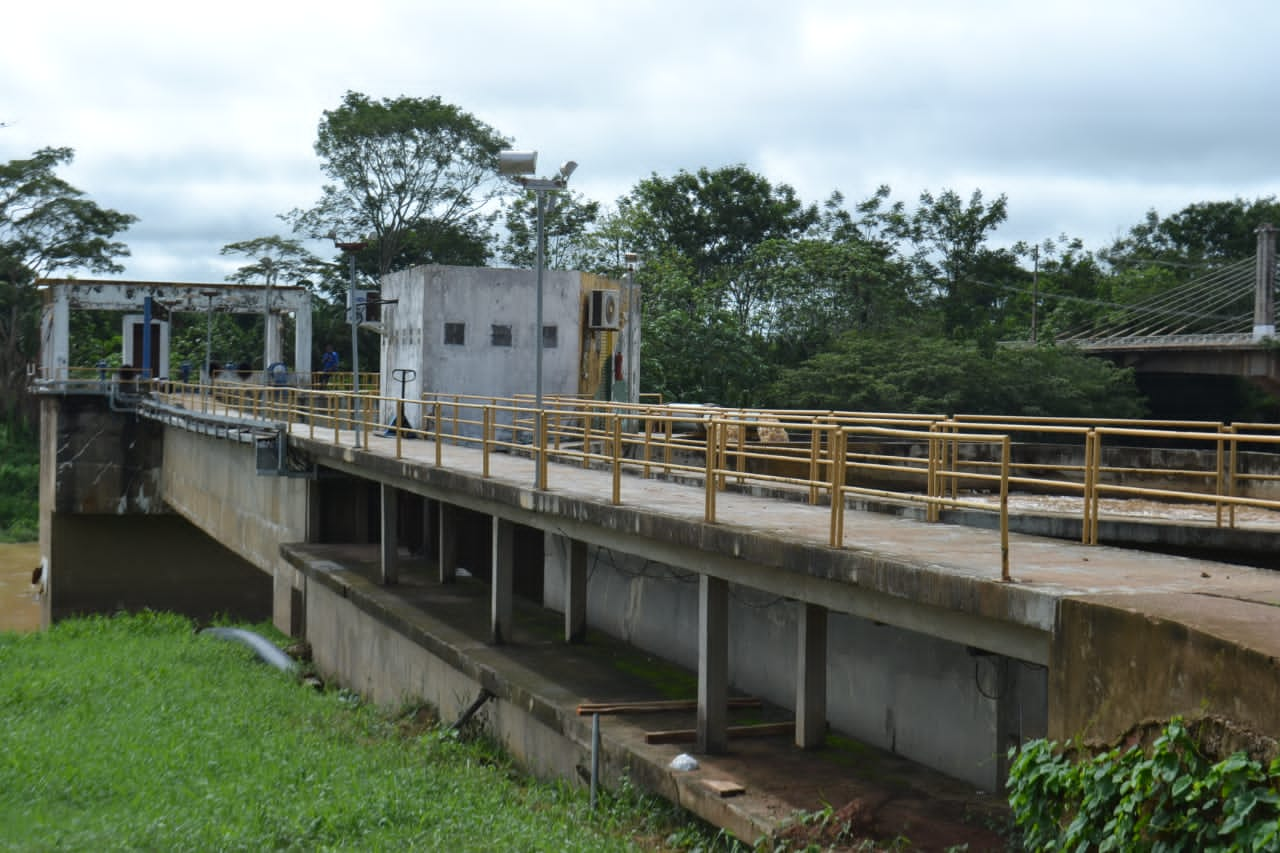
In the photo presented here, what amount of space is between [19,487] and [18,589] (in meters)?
15.9

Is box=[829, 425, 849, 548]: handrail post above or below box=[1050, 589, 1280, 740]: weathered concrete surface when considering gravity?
above

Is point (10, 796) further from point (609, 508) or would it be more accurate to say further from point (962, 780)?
point (962, 780)

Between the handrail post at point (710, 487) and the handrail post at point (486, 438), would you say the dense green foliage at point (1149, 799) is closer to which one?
the handrail post at point (710, 487)

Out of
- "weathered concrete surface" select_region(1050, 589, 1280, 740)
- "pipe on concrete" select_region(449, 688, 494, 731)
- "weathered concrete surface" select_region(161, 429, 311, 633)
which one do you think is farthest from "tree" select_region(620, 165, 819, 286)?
"weathered concrete surface" select_region(1050, 589, 1280, 740)

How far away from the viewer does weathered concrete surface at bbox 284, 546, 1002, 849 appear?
36.6 feet

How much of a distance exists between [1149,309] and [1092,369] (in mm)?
12759

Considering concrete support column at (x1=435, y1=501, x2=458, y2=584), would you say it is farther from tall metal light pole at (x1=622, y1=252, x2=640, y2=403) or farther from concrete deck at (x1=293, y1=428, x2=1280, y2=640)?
concrete deck at (x1=293, y1=428, x2=1280, y2=640)

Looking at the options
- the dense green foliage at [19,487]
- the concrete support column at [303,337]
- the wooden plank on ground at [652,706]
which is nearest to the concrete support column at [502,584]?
the wooden plank on ground at [652,706]

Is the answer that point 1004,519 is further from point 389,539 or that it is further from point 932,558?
point 389,539

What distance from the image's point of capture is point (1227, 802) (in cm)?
640

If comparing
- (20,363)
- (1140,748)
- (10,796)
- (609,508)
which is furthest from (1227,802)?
(20,363)

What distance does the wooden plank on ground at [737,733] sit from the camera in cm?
1289

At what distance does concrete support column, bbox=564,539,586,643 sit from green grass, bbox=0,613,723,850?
2.18 m

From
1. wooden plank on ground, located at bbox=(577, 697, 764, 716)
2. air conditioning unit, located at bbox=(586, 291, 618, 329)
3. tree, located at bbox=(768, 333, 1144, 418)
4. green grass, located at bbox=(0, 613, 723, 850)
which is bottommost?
green grass, located at bbox=(0, 613, 723, 850)
